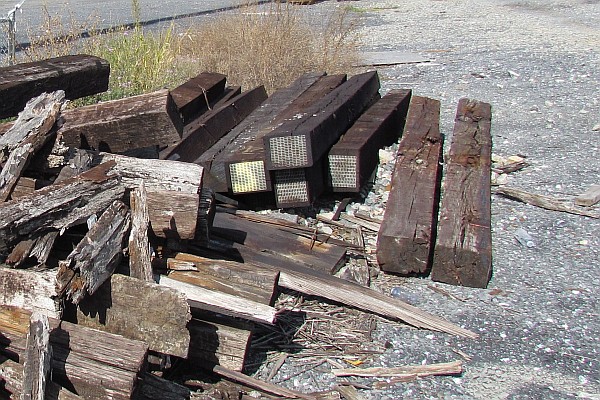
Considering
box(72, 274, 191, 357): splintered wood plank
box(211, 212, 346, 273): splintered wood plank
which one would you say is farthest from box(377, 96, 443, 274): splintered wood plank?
box(72, 274, 191, 357): splintered wood plank

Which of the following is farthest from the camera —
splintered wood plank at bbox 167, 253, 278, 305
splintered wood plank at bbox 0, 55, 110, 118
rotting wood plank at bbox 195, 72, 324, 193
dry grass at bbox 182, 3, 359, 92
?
dry grass at bbox 182, 3, 359, 92

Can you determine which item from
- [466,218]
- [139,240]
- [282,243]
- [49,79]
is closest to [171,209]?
[139,240]

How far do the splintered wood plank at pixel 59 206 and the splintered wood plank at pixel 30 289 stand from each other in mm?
132

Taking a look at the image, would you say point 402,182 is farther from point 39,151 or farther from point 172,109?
point 39,151

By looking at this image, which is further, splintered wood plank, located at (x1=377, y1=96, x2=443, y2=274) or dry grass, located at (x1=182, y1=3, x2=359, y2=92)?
dry grass, located at (x1=182, y1=3, x2=359, y2=92)

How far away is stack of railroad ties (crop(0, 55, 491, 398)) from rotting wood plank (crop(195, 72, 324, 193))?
0.07ft

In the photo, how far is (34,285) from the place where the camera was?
3.02 meters

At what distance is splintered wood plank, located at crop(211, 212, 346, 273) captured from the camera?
14.6 feet

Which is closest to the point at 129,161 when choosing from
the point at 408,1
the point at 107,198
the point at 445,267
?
the point at 107,198

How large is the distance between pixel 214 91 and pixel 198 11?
10.0 m

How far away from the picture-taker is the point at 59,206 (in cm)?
314

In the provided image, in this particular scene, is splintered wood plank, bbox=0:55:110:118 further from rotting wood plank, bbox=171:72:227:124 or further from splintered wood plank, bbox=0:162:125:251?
rotting wood plank, bbox=171:72:227:124

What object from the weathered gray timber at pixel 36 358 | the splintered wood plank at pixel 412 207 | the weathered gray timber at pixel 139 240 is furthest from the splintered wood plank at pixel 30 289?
the splintered wood plank at pixel 412 207

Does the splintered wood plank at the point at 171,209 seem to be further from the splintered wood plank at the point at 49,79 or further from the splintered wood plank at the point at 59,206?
the splintered wood plank at the point at 49,79
